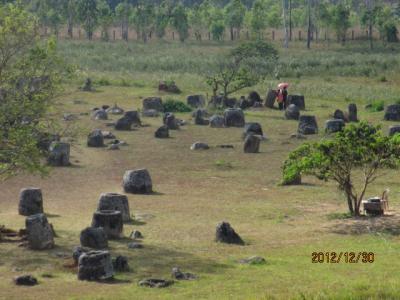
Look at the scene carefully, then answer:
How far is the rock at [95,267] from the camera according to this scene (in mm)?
22328

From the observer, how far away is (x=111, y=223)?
27.5 meters

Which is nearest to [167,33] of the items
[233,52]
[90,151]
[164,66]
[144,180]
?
[164,66]

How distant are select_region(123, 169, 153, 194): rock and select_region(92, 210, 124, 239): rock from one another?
8.62 meters

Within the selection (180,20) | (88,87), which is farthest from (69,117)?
(180,20)

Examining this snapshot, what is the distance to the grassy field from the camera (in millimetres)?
21344

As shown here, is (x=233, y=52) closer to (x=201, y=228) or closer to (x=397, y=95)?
(x=397, y=95)

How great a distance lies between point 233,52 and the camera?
7950cm

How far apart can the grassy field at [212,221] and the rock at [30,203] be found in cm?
38

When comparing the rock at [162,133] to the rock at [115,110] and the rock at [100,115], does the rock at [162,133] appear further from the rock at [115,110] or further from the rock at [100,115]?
the rock at [115,110]

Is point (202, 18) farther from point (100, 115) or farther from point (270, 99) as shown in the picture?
point (100, 115)

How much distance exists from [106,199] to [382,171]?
48.0 ft

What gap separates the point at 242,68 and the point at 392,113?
15147 millimetres

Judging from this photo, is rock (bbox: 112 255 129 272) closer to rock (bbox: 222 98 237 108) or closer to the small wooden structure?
the small wooden structure
